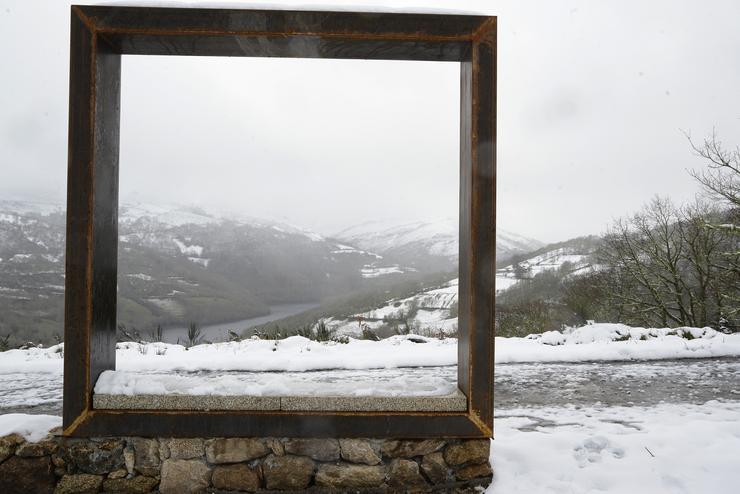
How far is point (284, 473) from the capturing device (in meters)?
2.65

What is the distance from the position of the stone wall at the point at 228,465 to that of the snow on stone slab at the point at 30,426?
47mm

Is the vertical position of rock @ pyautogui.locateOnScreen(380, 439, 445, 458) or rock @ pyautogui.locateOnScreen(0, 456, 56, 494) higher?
rock @ pyautogui.locateOnScreen(380, 439, 445, 458)

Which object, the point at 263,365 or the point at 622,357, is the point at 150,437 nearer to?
the point at 263,365

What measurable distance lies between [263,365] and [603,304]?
38.0ft

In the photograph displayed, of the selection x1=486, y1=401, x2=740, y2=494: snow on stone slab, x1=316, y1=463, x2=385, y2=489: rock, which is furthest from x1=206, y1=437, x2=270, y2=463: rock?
x1=486, y1=401, x2=740, y2=494: snow on stone slab

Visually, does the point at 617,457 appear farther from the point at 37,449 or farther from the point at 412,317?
the point at 412,317

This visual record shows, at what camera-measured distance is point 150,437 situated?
104 inches

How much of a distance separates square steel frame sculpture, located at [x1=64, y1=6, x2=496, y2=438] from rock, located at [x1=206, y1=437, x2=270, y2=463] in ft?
0.20

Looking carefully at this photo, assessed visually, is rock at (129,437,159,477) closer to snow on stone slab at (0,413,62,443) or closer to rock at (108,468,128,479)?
rock at (108,468,128,479)

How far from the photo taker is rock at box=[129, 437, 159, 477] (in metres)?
2.65

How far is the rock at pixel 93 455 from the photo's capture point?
2633mm

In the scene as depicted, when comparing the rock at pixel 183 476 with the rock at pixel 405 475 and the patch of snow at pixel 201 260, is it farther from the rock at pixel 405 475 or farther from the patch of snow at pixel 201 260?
the patch of snow at pixel 201 260

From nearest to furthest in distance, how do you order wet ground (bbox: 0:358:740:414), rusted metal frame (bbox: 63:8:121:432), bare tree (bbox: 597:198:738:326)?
rusted metal frame (bbox: 63:8:121:432), wet ground (bbox: 0:358:740:414), bare tree (bbox: 597:198:738:326)

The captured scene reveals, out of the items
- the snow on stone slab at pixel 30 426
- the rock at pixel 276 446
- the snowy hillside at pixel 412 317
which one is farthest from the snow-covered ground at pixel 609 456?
the snowy hillside at pixel 412 317
